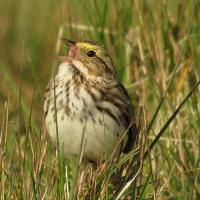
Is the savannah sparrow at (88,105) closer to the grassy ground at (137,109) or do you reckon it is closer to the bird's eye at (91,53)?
the bird's eye at (91,53)

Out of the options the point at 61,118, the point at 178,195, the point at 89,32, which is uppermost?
the point at 89,32

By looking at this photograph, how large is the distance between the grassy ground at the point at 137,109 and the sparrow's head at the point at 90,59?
0.92 feet

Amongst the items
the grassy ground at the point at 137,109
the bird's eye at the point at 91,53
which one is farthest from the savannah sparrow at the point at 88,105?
the grassy ground at the point at 137,109

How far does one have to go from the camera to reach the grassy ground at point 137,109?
4.86 metres

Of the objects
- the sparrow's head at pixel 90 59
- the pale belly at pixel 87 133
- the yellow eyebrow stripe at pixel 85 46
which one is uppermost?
the yellow eyebrow stripe at pixel 85 46

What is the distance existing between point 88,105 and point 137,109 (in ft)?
3.52

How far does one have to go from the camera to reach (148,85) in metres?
6.52

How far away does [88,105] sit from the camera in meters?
5.57

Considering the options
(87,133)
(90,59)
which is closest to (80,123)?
(87,133)

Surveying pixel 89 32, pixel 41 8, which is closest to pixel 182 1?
pixel 89 32

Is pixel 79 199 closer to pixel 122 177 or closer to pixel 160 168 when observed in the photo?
pixel 122 177

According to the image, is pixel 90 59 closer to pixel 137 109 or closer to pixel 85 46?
pixel 85 46

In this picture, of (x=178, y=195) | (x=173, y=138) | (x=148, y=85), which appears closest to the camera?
(x=178, y=195)

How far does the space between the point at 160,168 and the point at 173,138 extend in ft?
0.75
